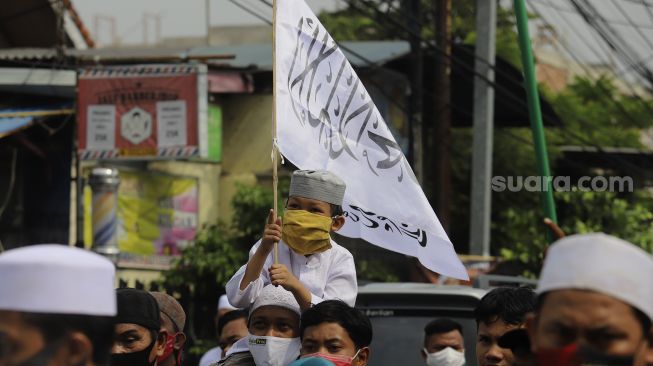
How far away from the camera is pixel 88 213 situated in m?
20.0

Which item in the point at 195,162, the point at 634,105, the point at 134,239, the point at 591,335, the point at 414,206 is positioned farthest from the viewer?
the point at 634,105

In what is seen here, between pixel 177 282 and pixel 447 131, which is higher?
pixel 447 131

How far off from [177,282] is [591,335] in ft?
54.2

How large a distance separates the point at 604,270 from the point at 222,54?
61.6 ft

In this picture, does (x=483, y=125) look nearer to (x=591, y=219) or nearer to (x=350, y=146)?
(x=591, y=219)

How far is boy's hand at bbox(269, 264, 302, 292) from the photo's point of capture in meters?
5.59

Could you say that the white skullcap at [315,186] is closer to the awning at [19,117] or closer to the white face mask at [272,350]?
the white face mask at [272,350]

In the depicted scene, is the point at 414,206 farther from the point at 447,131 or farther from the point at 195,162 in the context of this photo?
the point at 195,162

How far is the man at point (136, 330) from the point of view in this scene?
217 inches

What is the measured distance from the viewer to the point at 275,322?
5754mm

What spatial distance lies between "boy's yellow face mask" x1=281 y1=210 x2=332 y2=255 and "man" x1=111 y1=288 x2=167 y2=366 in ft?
2.08

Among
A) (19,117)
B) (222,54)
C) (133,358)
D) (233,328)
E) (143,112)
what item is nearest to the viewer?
(133,358)

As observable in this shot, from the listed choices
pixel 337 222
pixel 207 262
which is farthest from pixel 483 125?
pixel 337 222

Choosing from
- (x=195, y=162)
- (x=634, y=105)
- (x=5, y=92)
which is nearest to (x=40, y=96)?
(x=5, y=92)
